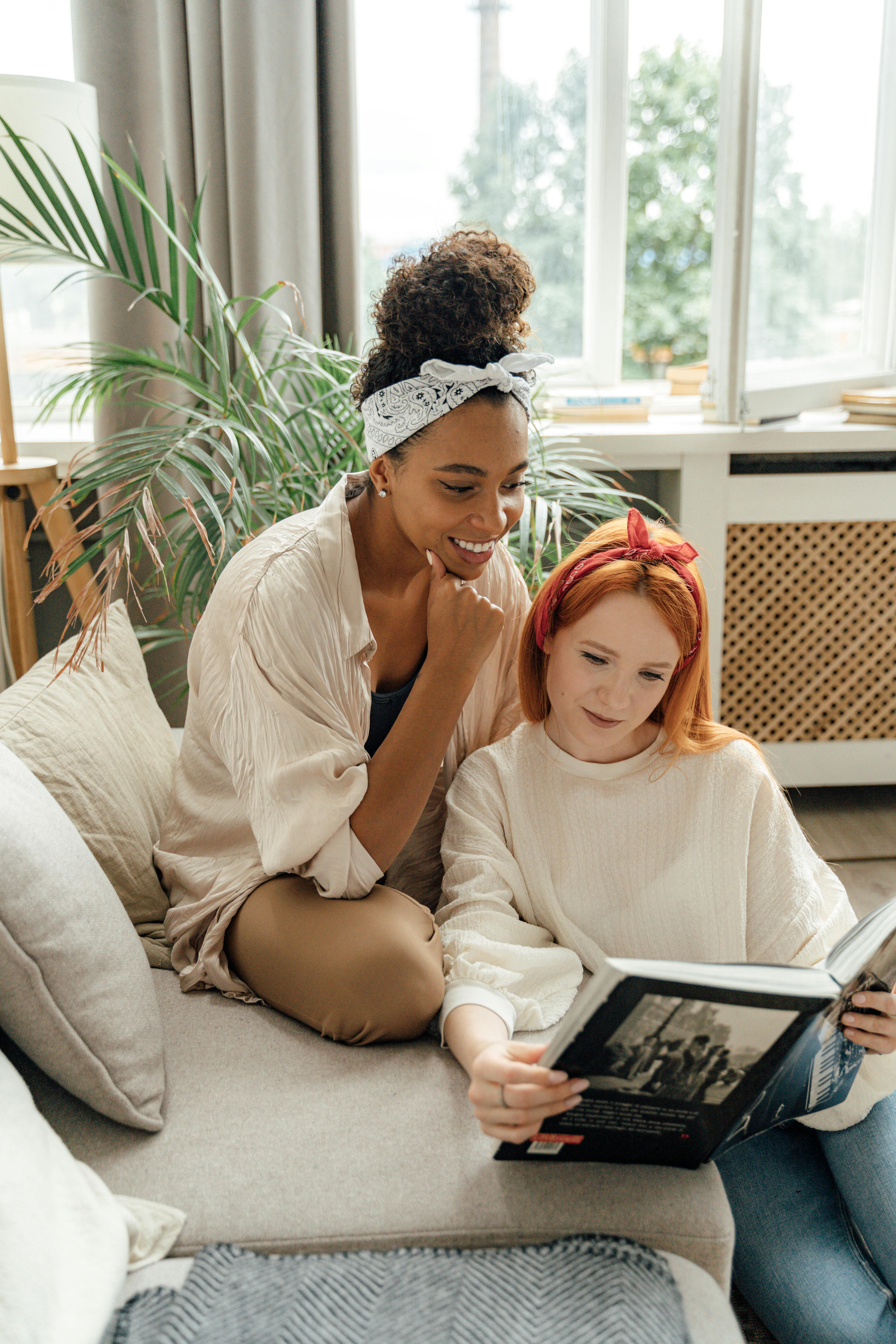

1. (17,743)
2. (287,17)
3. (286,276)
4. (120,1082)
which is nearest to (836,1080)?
Result: (120,1082)

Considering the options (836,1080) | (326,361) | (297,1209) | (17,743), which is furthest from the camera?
(326,361)

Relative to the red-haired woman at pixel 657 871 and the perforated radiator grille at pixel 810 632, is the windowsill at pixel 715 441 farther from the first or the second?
the red-haired woman at pixel 657 871

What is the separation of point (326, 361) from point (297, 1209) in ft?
5.01

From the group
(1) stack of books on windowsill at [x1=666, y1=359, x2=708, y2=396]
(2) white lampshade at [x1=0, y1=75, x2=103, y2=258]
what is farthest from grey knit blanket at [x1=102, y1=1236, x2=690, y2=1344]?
(1) stack of books on windowsill at [x1=666, y1=359, x2=708, y2=396]

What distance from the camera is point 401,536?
1.31 m

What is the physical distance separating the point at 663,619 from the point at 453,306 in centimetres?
43

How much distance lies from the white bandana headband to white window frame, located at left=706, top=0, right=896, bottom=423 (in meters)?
1.31

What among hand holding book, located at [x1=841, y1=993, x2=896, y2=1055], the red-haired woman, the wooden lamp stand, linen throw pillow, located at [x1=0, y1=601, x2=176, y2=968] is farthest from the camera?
the wooden lamp stand

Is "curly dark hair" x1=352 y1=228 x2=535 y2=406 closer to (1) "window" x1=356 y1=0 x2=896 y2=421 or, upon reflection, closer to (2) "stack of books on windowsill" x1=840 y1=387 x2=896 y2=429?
(1) "window" x1=356 y1=0 x2=896 y2=421

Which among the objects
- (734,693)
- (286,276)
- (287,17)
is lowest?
(734,693)

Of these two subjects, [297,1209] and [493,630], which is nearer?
[297,1209]

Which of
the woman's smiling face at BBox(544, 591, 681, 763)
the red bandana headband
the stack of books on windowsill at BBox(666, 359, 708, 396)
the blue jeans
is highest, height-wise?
the stack of books on windowsill at BBox(666, 359, 708, 396)

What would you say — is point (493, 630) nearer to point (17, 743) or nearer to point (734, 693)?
point (17, 743)

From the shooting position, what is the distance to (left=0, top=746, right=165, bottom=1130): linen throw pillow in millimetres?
906
